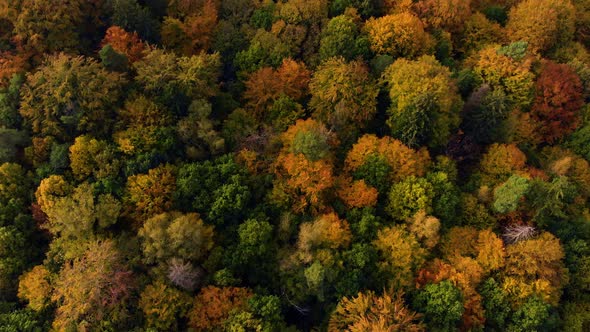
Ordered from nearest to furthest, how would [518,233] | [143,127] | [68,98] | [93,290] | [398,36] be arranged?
1. [93,290]
2. [68,98]
3. [518,233]
4. [143,127]
5. [398,36]

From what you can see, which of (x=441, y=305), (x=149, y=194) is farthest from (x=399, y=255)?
(x=149, y=194)

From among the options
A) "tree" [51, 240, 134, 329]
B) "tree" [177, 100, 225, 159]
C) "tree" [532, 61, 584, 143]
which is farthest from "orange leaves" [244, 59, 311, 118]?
"tree" [532, 61, 584, 143]

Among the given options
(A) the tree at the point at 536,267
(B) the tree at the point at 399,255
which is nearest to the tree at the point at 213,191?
(B) the tree at the point at 399,255

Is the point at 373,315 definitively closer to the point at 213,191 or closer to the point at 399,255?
the point at 399,255

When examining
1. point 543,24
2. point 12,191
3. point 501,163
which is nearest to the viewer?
point 12,191

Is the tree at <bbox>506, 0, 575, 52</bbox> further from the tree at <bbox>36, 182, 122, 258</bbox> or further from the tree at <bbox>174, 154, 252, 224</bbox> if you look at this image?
the tree at <bbox>36, 182, 122, 258</bbox>

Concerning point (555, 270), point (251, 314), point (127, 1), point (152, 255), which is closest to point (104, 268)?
point (152, 255)
